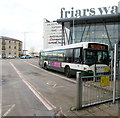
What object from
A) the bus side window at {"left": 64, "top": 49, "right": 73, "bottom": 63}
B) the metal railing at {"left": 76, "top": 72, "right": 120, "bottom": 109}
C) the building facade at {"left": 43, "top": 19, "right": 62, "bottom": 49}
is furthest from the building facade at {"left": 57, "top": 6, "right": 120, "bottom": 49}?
the building facade at {"left": 43, "top": 19, "right": 62, "bottom": 49}

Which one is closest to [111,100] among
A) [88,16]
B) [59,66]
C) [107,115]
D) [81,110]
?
[107,115]

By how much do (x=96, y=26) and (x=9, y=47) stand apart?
64.4 meters

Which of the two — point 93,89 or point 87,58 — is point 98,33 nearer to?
point 87,58

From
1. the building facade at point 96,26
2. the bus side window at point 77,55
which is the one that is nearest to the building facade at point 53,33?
the building facade at point 96,26

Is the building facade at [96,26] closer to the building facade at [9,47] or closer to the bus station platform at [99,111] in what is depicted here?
the bus station platform at [99,111]

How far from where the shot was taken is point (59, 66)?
10750 millimetres

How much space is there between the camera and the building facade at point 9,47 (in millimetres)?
71438

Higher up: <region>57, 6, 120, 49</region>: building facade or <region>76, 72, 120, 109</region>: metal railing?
<region>57, 6, 120, 49</region>: building facade

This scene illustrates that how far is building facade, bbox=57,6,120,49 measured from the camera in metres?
26.3

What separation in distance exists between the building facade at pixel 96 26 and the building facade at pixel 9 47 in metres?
56.1

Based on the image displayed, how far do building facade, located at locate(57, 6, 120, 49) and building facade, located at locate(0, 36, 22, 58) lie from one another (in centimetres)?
5605

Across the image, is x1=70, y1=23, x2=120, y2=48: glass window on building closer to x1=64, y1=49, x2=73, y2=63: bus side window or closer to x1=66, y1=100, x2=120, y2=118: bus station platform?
x1=64, y1=49, x2=73, y2=63: bus side window

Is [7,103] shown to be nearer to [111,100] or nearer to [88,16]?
[111,100]

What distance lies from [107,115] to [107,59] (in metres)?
5.61
